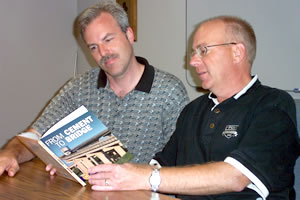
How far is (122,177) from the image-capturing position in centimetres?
117

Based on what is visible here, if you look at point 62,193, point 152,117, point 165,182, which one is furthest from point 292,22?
point 62,193

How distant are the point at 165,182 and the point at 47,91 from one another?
305 centimetres

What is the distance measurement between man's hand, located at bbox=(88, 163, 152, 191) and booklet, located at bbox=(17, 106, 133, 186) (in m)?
0.03

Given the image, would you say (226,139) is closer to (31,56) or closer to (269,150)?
(269,150)

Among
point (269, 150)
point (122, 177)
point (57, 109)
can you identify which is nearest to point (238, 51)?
point (269, 150)

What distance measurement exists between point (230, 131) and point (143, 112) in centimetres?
57

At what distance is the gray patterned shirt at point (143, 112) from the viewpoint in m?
1.78

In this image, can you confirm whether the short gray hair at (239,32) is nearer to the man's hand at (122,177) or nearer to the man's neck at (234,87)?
the man's neck at (234,87)

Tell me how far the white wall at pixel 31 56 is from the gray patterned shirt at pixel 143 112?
195cm

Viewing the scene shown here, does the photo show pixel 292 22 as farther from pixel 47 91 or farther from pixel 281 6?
pixel 47 91

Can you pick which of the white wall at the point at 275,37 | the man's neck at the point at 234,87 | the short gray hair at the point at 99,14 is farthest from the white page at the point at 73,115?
the white wall at the point at 275,37

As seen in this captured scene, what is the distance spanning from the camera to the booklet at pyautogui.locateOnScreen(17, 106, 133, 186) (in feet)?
3.68

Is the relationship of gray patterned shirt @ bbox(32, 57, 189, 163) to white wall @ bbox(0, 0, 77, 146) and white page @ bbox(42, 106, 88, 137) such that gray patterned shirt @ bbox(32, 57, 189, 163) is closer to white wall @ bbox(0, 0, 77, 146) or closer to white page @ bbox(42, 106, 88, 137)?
white page @ bbox(42, 106, 88, 137)

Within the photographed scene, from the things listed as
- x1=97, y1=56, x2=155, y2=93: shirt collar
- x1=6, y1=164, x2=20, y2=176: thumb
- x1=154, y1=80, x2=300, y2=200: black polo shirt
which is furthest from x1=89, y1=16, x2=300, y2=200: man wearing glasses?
x1=6, y1=164, x2=20, y2=176: thumb
